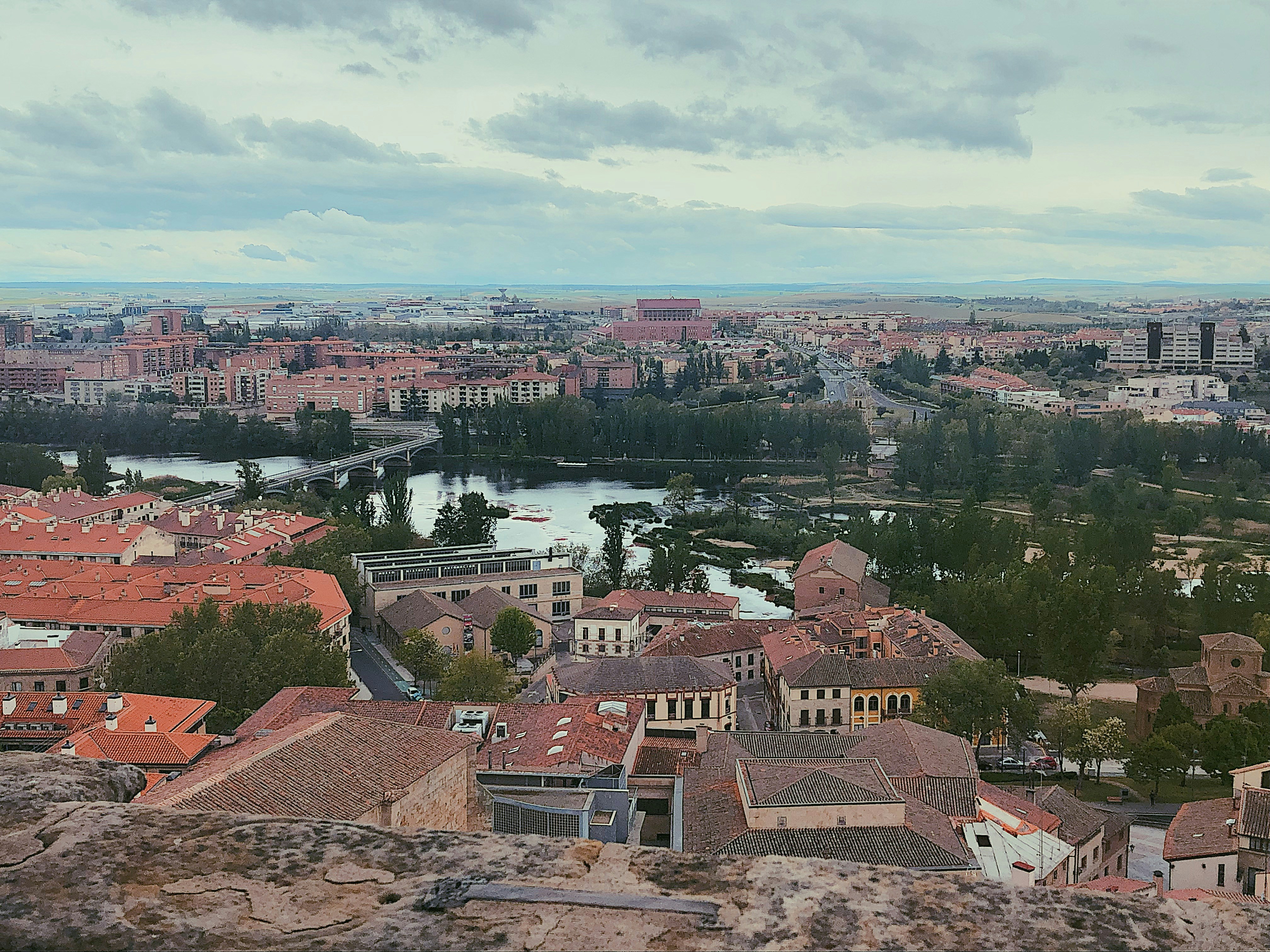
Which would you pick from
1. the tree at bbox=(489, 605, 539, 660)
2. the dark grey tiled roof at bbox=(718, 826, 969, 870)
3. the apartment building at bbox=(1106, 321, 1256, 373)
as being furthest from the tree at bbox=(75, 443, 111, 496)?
the apartment building at bbox=(1106, 321, 1256, 373)

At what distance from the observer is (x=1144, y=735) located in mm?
7902

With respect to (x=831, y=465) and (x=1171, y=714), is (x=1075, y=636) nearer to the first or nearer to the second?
(x=1171, y=714)

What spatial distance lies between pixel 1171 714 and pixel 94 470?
1540 cm

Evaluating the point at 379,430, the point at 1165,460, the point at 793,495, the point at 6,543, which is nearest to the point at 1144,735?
the point at 6,543

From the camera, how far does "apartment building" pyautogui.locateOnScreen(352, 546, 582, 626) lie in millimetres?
11047

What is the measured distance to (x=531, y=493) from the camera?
2002cm

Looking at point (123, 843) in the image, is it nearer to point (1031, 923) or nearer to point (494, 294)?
point (1031, 923)

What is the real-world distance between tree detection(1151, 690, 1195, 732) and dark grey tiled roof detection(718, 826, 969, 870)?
327 cm

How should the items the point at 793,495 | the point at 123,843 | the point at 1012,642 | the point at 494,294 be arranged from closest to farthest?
1. the point at 123,843
2. the point at 1012,642
3. the point at 793,495
4. the point at 494,294

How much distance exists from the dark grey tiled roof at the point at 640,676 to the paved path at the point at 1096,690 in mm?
2654

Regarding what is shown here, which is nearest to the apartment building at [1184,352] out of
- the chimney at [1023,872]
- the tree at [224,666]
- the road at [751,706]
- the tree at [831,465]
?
the tree at [831,465]

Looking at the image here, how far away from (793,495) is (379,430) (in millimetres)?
11386

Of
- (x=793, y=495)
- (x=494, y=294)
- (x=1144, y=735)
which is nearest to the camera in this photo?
(x=1144, y=735)

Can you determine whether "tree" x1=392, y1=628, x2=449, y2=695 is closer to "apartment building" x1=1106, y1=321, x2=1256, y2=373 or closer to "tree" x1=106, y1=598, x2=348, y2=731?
"tree" x1=106, y1=598, x2=348, y2=731
